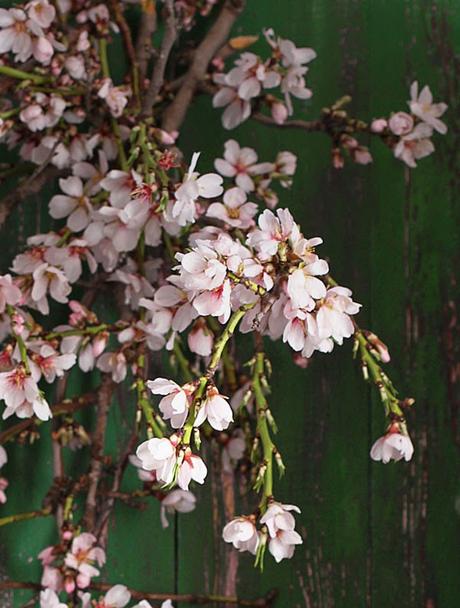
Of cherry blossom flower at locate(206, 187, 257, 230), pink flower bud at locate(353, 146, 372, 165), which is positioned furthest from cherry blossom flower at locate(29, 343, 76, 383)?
pink flower bud at locate(353, 146, 372, 165)

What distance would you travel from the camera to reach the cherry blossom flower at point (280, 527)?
119 cm

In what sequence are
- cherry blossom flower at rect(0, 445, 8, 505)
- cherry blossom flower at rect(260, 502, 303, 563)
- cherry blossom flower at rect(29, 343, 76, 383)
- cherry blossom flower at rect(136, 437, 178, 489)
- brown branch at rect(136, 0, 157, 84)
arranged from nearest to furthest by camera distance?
1. cherry blossom flower at rect(136, 437, 178, 489)
2. cherry blossom flower at rect(260, 502, 303, 563)
3. cherry blossom flower at rect(29, 343, 76, 383)
4. cherry blossom flower at rect(0, 445, 8, 505)
5. brown branch at rect(136, 0, 157, 84)

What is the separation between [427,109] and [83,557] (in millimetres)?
717

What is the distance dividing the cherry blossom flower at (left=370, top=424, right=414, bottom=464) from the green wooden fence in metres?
0.36

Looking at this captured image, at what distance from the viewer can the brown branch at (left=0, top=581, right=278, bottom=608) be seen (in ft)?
4.79

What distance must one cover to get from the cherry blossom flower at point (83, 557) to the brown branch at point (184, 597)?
0.07m

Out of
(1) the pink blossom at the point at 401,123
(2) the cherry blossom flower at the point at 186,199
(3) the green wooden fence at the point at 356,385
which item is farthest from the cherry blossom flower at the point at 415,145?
(2) the cherry blossom flower at the point at 186,199

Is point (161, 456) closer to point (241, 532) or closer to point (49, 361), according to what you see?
point (241, 532)

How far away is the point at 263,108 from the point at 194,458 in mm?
712

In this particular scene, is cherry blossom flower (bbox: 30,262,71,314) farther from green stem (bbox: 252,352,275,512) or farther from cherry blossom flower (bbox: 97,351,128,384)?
green stem (bbox: 252,352,275,512)

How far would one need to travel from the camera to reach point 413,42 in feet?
5.24

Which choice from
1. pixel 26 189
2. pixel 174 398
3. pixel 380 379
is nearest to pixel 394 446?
pixel 380 379

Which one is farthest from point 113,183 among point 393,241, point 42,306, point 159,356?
point 393,241

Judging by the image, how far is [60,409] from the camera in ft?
4.78
